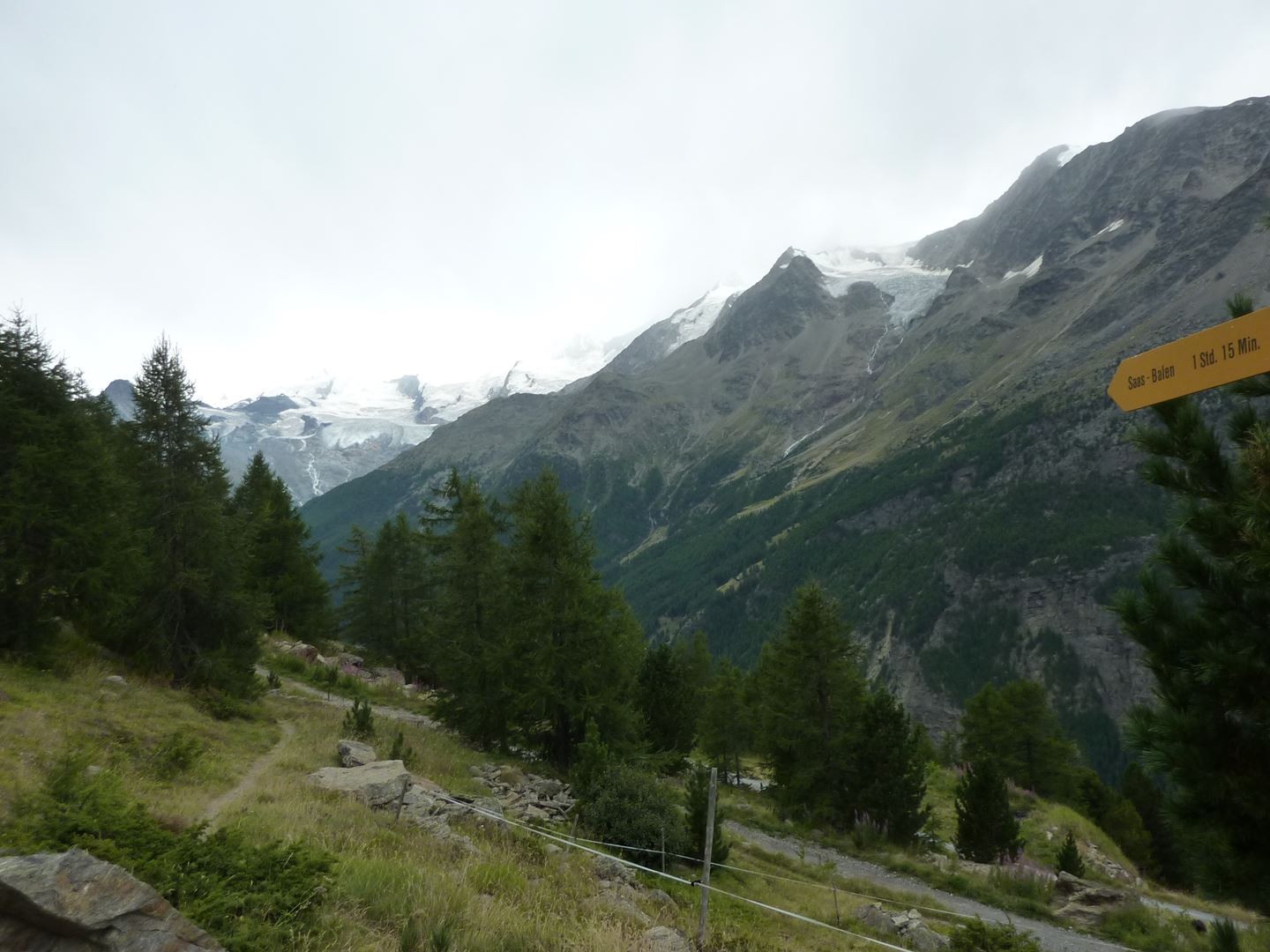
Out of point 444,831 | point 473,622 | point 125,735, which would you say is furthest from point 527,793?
point 473,622

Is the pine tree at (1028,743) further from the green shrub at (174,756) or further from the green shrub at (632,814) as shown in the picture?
the green shrub at (174,756)

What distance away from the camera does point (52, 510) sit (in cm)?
1669

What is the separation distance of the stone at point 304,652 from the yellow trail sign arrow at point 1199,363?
35311mm

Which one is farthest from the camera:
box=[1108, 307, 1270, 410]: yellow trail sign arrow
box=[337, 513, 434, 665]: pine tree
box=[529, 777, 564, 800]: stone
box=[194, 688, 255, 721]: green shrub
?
box=[337, 513, 434, 665]: pine tree

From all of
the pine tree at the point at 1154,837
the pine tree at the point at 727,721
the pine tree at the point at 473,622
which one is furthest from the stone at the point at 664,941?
the pine tree at the point at 727,721

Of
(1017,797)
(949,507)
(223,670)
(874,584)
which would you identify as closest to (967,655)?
(874,584)

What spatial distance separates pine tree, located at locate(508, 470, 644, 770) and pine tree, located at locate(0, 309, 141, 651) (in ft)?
38.0

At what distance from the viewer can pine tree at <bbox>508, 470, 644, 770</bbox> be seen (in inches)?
856

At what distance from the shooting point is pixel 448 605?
2703 cm

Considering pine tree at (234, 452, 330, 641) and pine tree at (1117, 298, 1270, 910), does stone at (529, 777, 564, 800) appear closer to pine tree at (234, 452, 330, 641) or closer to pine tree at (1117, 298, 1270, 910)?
pine tree at (1117, 298, 1270, 910)

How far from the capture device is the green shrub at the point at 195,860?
5.61 m

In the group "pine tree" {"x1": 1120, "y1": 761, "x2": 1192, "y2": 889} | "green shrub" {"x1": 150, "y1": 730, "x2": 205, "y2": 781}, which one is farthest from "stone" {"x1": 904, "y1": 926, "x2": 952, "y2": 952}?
"pine tree" {"x1": 1120, "y1": 761, "x2": 1192, "y2": 889}

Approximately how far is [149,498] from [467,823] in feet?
51.4

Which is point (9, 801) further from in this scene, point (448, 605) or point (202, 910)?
Answer: point (448, 605)
